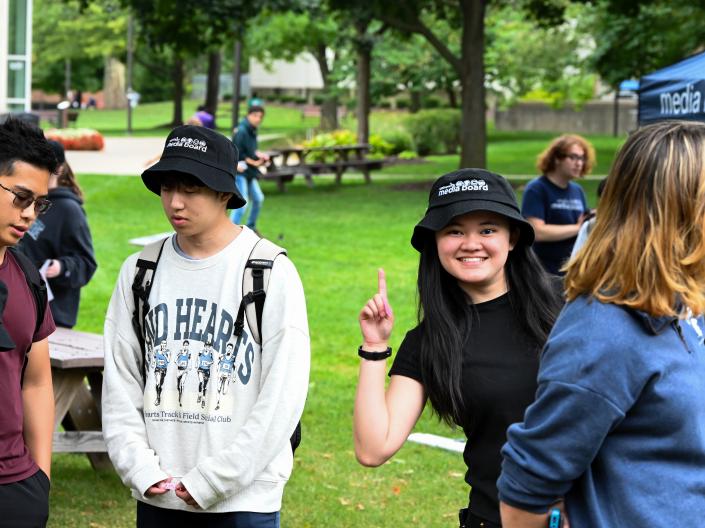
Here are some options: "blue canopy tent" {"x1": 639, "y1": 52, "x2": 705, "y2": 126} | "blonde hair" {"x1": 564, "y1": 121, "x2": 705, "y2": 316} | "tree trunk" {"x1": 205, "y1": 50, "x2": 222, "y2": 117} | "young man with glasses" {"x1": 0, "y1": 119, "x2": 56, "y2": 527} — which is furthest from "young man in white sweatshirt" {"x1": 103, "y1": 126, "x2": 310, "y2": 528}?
"tree trunk" {"x1": 205, "y1": 50, "x2": 222, "y2": 117}

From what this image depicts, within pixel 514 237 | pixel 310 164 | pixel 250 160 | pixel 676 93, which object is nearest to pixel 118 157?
pixel 310 164

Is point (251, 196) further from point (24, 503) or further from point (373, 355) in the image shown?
point (373, 355)

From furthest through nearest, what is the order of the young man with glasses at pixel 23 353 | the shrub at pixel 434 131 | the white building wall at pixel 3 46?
the shrub at pixel 434 131
the white building wall at pixel 3 46
the young man with glasses at pixel 23 353

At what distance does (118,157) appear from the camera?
1409 inches

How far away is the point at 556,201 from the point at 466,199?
6.28 metres

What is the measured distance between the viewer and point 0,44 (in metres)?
22.9

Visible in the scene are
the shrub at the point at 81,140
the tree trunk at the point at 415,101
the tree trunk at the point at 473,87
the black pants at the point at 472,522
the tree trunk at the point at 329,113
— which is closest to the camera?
the black pants at the point at 472,522

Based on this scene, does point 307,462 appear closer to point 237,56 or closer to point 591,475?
point 591,475

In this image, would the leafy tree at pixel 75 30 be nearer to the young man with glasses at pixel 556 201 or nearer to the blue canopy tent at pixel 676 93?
the blue canopy tent at pixel 676 93

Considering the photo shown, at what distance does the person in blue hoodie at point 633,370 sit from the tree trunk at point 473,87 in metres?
23.7

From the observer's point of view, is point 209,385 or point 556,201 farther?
point 556,201

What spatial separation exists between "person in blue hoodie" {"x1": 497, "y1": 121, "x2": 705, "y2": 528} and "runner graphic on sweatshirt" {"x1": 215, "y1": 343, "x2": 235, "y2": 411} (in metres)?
1.40

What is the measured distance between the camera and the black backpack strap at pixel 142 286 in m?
Result: 3.83

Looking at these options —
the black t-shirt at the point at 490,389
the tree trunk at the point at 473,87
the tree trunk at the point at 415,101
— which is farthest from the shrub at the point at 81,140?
the black t-shirt at the point at 490,389
